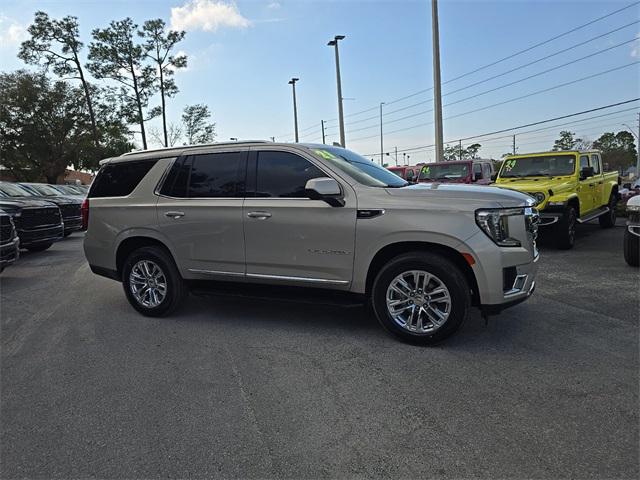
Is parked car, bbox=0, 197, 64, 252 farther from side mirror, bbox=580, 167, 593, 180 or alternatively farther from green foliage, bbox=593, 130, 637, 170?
green foliage, bbox=593, 130, 637, 170

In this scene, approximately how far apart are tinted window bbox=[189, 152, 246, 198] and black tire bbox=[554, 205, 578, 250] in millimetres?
6663

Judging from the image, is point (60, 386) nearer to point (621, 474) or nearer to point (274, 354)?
point (274, 354)

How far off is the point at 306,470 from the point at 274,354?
5.49ft

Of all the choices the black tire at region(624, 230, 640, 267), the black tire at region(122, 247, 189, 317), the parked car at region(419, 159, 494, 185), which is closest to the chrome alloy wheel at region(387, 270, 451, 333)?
the black tire at region(122, 247, 189, 317)

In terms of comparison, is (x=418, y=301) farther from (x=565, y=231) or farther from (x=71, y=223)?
(x=71, y=223)

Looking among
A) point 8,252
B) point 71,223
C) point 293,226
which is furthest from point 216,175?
point 71,223

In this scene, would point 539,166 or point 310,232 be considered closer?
point 310,232

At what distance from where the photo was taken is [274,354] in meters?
4.14

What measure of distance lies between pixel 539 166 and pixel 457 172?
376 centimetres

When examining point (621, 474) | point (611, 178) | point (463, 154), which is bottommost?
point (621, 474)

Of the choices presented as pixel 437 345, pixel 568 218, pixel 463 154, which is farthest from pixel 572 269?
pixel 463 154

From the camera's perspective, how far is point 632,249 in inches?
281

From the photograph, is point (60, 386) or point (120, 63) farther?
point (120, 63)

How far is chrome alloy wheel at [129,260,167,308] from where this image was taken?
532 cm
